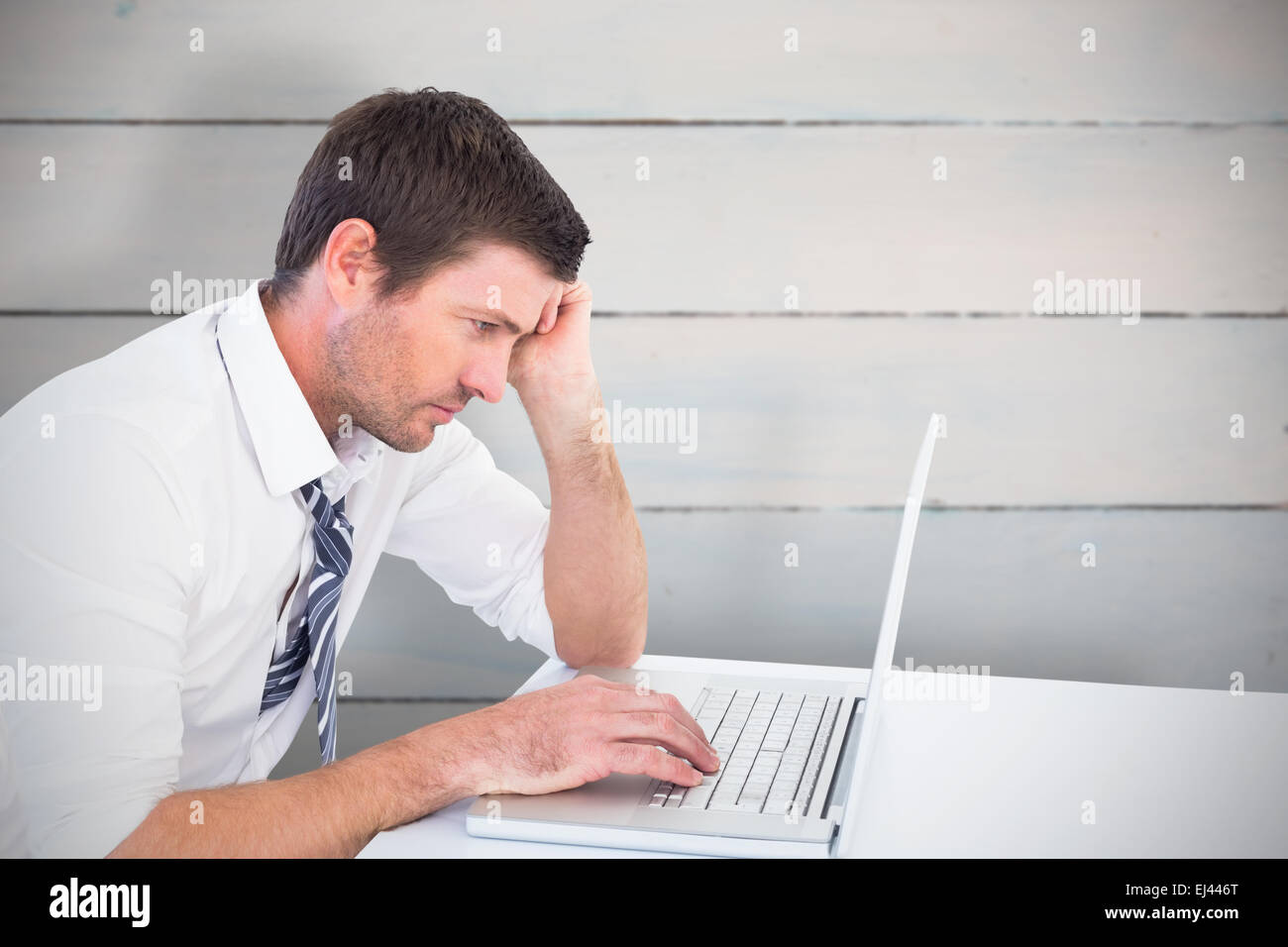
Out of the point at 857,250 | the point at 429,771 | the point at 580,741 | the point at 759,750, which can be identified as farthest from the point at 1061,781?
the point at 857,250

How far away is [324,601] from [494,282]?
32 centimetres

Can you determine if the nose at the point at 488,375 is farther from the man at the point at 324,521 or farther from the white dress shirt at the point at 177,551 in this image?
the white dress shirt at the point at 177,551

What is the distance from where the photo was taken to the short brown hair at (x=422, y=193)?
37.0 inches

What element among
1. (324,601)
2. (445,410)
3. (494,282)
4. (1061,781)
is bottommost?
(1061,781)

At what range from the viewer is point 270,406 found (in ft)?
2.99

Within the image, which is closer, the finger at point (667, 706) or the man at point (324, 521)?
the man at point (324, 521)

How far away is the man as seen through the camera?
708mm

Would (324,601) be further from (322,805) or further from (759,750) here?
(759,750)

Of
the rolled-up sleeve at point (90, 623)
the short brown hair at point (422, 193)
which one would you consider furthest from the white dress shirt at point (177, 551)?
the short brown hair at point (422, 193)

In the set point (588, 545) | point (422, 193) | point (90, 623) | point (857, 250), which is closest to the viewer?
point (90, 623)

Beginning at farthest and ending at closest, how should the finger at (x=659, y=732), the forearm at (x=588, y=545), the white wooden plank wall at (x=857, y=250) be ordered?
1. the white wooden plank wall at (x=857, y=250)
2. the forearm at (x=588, y=545)
3. the finger at (x=659, y=732)

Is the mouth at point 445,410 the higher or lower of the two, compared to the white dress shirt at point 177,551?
higher

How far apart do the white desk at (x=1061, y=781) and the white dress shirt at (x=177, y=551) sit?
7.0 inches
